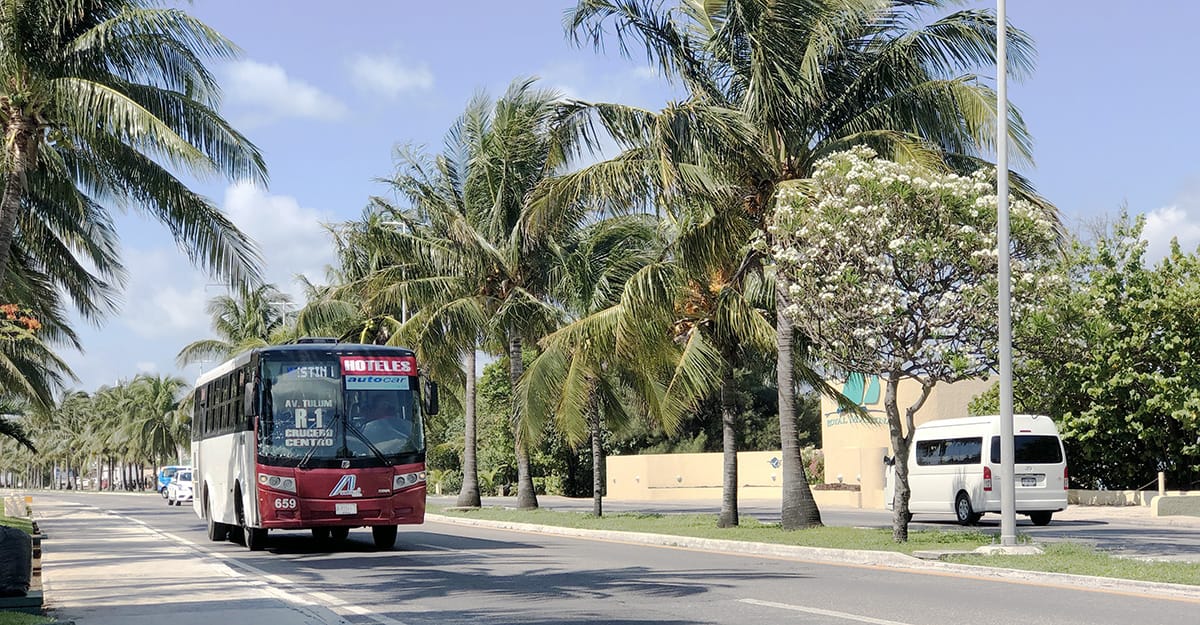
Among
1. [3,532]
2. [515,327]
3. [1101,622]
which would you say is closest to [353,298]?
[515,327]

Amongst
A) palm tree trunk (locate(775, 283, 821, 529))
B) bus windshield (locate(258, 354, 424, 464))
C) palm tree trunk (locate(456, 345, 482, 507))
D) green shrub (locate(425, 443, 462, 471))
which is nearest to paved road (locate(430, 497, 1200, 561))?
palm tree trunk (locate(775, 283, 821, 529))

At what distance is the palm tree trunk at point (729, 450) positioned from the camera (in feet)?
80.1

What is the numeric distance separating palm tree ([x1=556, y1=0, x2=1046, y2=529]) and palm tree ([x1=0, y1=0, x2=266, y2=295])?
22.4 feet

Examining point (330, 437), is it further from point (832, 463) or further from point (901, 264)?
point (832, 463)

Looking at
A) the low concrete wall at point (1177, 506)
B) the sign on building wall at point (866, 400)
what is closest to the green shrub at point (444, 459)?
the sign on building wall at point (866, 400)

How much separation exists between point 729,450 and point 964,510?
5899 mm

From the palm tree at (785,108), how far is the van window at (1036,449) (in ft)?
21.2

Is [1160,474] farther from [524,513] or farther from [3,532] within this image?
[3,532]

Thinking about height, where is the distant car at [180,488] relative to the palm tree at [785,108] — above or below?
below

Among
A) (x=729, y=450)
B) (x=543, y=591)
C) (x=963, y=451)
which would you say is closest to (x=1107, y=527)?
(x=963, y=451)

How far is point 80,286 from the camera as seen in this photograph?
75.9ft

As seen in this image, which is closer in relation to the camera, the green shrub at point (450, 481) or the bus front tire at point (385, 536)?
the bus front tire at point (385, 536)

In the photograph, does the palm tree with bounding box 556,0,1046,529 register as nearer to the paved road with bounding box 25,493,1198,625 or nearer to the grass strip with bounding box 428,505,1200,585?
the grass strip with bounding box 428,505,1200,585

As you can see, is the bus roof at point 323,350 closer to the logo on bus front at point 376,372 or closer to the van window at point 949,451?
the logo on bus front at point 376,372
